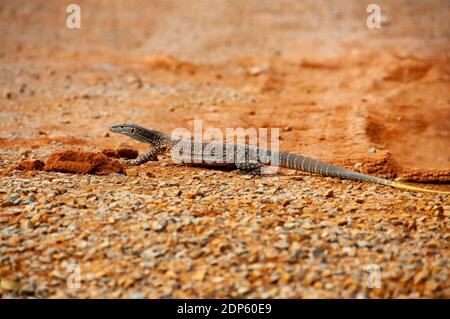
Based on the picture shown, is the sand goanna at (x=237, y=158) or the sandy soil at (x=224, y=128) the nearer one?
the sandy soil at (x=224, y=128)

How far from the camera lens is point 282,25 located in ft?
71.9

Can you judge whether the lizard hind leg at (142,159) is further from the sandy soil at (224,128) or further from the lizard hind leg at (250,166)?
the lizard hind leg at (250,166)

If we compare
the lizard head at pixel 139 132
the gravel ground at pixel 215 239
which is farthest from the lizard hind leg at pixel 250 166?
the lizard head at pixel 139 132

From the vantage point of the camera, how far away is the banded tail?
8.39 m

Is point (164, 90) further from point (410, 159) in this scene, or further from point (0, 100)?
point (410, 159)

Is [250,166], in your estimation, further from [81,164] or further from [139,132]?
[81,164]

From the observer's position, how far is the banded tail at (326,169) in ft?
27.5

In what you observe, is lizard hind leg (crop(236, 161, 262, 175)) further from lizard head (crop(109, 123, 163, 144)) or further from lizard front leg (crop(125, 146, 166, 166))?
lizard head (crop(109, 123, 163, 144))

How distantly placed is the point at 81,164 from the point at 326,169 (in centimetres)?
375

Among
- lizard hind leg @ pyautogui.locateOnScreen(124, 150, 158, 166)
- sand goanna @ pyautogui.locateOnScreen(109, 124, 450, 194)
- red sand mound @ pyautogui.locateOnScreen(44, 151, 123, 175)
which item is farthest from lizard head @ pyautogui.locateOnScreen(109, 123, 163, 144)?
red sand mound @ pyautogui.locateOnScreen(44, 151, 123, 175)

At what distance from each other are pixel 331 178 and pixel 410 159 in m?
2.98

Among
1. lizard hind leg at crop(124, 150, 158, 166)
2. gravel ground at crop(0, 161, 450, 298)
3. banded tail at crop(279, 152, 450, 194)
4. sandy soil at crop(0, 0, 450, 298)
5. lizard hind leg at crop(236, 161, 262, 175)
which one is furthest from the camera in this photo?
lizard hind leg at crop(124, 150, 158, 166)

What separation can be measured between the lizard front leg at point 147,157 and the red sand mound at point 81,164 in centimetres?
73

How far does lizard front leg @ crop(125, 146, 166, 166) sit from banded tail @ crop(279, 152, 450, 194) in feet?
6.93
